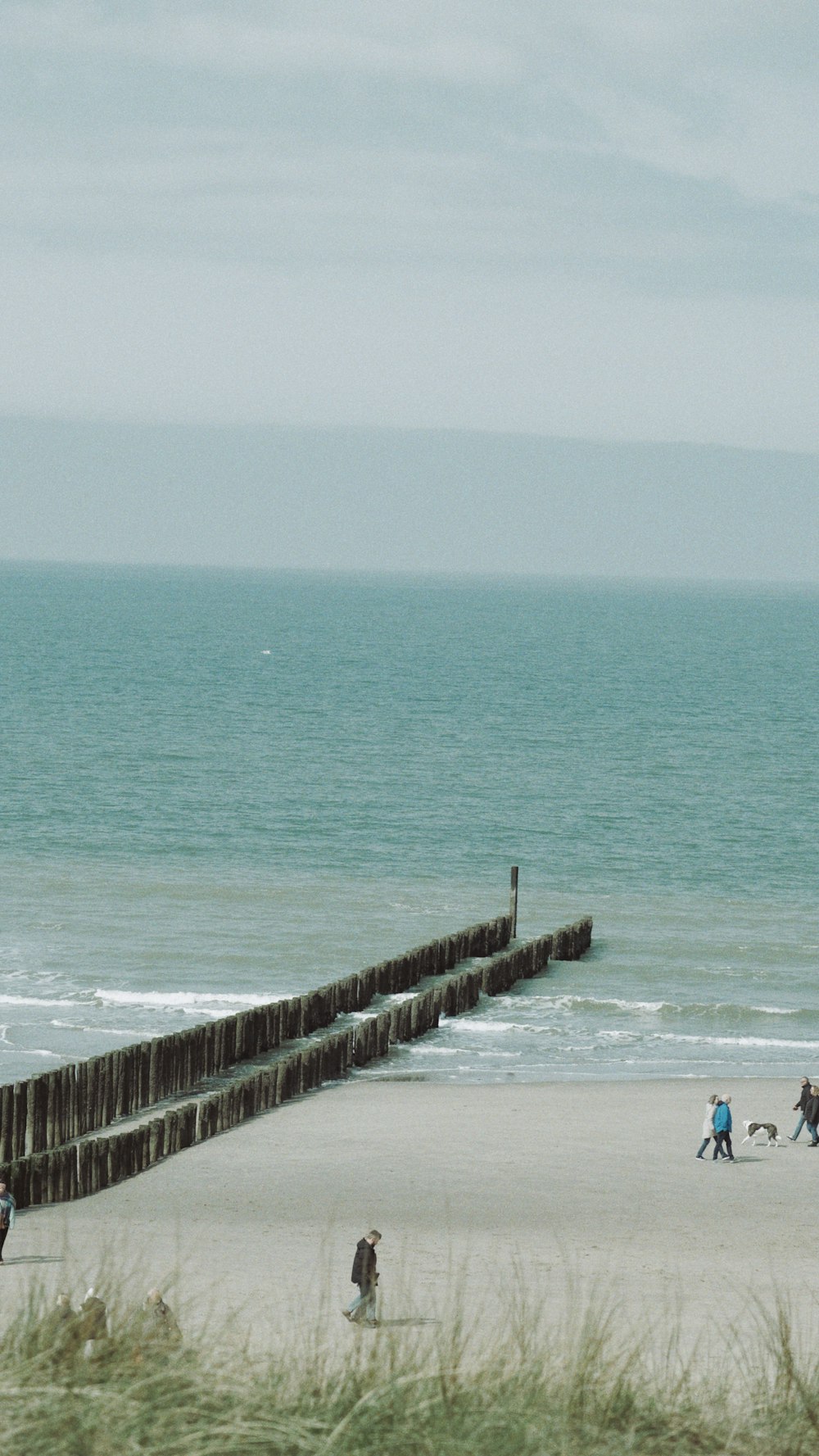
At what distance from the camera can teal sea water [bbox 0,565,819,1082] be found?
38.4 metres

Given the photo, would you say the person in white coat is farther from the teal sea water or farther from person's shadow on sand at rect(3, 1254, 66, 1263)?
person's shadow on sand at rect(3, 1254, 66, 1263)

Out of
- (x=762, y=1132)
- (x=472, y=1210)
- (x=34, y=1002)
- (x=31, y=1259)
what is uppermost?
(x=34, y=1002)

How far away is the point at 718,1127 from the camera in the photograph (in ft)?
87.3

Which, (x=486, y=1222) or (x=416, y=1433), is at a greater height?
(x=416, y=1433)

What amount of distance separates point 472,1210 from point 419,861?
1487 inches

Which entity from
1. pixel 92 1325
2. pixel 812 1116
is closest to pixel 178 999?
pixel 812 1116

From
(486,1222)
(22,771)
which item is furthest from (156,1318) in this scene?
(22,771)

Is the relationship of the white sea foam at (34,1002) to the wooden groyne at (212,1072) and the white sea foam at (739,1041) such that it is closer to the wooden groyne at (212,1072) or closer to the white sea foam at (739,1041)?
the wooden groyne at (212,1072)

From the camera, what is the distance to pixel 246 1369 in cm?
905

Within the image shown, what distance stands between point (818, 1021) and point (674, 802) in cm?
3953

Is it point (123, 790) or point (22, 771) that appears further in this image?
point (22, 771)

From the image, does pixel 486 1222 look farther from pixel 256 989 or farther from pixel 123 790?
pixel 123 790

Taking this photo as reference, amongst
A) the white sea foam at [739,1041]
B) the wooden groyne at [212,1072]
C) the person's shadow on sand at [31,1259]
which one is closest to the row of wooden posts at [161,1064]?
the wooden groyne at [212,1072]

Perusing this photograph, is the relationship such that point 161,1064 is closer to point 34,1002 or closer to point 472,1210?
point 472,1210
